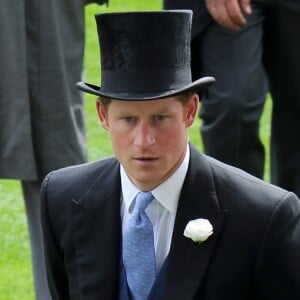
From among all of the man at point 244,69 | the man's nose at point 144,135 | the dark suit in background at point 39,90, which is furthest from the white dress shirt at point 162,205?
the man at point 244,69

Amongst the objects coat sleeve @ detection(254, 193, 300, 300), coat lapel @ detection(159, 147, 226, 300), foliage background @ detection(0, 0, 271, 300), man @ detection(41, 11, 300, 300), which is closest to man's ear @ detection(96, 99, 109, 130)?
man @ detection(41, 11, 300, 300)

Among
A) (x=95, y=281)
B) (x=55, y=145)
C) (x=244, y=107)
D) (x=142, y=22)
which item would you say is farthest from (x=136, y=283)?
(x=244, y=107)

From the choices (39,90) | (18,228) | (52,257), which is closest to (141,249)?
(52,257)

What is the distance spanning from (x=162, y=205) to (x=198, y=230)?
0.51ft

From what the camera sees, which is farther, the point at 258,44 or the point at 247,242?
the point at 258,44

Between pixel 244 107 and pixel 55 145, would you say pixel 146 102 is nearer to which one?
pixel 55 145

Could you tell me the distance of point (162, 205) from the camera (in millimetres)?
4160

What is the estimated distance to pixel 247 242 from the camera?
4.09 m

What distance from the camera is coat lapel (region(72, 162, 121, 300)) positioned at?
4.20 meters

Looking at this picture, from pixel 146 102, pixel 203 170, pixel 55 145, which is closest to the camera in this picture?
pixel 146 102

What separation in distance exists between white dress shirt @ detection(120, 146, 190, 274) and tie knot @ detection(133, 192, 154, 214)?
18 millimetres

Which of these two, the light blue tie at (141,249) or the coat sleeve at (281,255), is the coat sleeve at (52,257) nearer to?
the light blue tie at (141,249)

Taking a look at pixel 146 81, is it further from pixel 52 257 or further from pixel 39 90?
pixel 39 90

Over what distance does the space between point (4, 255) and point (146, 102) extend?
2.78m
